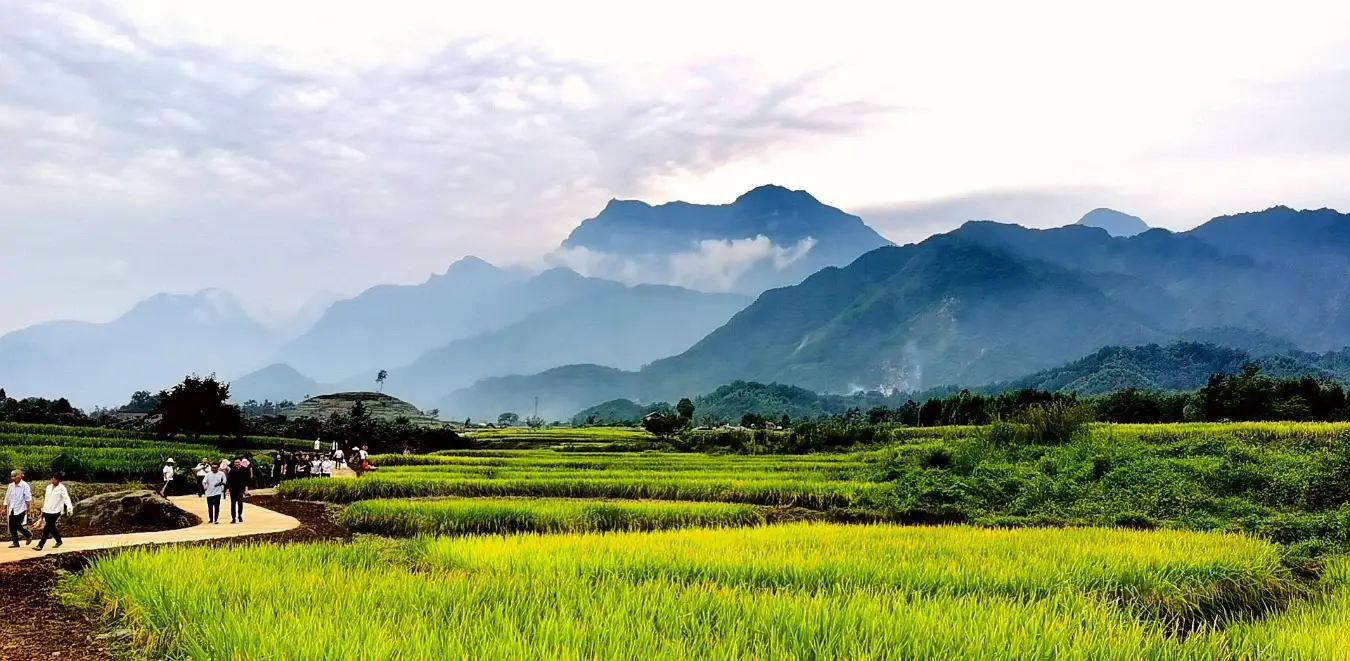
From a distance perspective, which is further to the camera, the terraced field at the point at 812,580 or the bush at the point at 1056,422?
the bush at the point at 1056,422

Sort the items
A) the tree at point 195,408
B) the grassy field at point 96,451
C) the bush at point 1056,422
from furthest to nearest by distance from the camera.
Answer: the tree at point 195,408
the bush at point 1056,422
the grassy field at point 96,451

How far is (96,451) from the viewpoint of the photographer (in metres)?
27.7

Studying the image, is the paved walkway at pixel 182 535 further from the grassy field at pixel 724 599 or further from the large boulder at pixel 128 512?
the grassy field at pixel 724 599

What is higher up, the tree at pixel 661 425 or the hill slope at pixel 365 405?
Answer: the hill slope at pixel 365 405

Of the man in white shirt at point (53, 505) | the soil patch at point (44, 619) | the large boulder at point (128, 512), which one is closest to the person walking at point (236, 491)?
the large boulder at point (128, 512)

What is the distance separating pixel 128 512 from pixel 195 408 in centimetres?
2306

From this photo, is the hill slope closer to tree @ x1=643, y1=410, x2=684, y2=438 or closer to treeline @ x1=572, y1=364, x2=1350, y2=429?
tree @ x1=643, y1=410, x2=684, y2=438

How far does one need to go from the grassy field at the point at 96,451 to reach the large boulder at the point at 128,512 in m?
10.3

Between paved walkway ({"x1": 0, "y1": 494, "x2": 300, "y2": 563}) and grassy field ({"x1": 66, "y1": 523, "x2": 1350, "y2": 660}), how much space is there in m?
3.86

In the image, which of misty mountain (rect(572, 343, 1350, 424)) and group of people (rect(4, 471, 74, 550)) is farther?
misty mountain (rect(572, 343, 1350, 424))

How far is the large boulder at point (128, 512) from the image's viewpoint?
633 inches

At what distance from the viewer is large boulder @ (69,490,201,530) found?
16078mm

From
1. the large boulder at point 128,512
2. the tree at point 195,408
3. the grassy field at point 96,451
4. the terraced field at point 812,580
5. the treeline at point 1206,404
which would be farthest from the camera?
the treeline at point 1206,404

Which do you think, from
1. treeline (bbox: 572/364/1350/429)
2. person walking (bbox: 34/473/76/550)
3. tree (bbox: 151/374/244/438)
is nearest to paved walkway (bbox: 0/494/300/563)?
person walking (bbox: 34/473/76/550)
